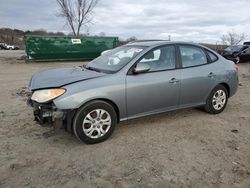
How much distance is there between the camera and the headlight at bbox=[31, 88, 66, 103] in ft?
12.8

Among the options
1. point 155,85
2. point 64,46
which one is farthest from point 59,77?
point 64,46

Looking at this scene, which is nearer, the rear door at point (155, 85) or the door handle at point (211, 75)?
the rear door at point (155, 85)

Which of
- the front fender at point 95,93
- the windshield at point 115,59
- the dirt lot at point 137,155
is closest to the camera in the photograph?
the dirt lot at point 137,155

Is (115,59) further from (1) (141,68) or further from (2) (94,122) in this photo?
(2) (94,122)

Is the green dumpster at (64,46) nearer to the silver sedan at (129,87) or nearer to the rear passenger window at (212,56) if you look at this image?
the silver sedan at (129,87)

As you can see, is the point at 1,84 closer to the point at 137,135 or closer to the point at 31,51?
the point at 137,135

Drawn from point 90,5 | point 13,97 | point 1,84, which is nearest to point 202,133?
point 13,97

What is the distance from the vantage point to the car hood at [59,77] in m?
4.06

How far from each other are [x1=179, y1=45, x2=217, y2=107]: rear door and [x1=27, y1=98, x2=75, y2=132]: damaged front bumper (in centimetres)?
219

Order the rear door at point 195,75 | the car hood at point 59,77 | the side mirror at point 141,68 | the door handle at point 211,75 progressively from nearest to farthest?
the car hood at point 59,77, the side mirror at point 141,68, the rear door at point 195,75, the door handle at point 211,75

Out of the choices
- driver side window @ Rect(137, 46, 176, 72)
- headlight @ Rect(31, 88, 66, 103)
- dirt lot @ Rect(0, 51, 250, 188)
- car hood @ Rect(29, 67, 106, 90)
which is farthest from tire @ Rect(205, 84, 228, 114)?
headlight @ Rect(31, 88, 66, 103)

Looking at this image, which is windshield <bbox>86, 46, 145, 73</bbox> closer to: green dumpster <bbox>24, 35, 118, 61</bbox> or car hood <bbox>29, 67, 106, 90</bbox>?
car hood <bbox>29, 67, 106, 90</bbox>

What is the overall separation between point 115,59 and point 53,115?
1.60 metres

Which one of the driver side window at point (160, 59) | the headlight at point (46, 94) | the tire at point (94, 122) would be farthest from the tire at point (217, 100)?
the headlight at point (46, 94)
